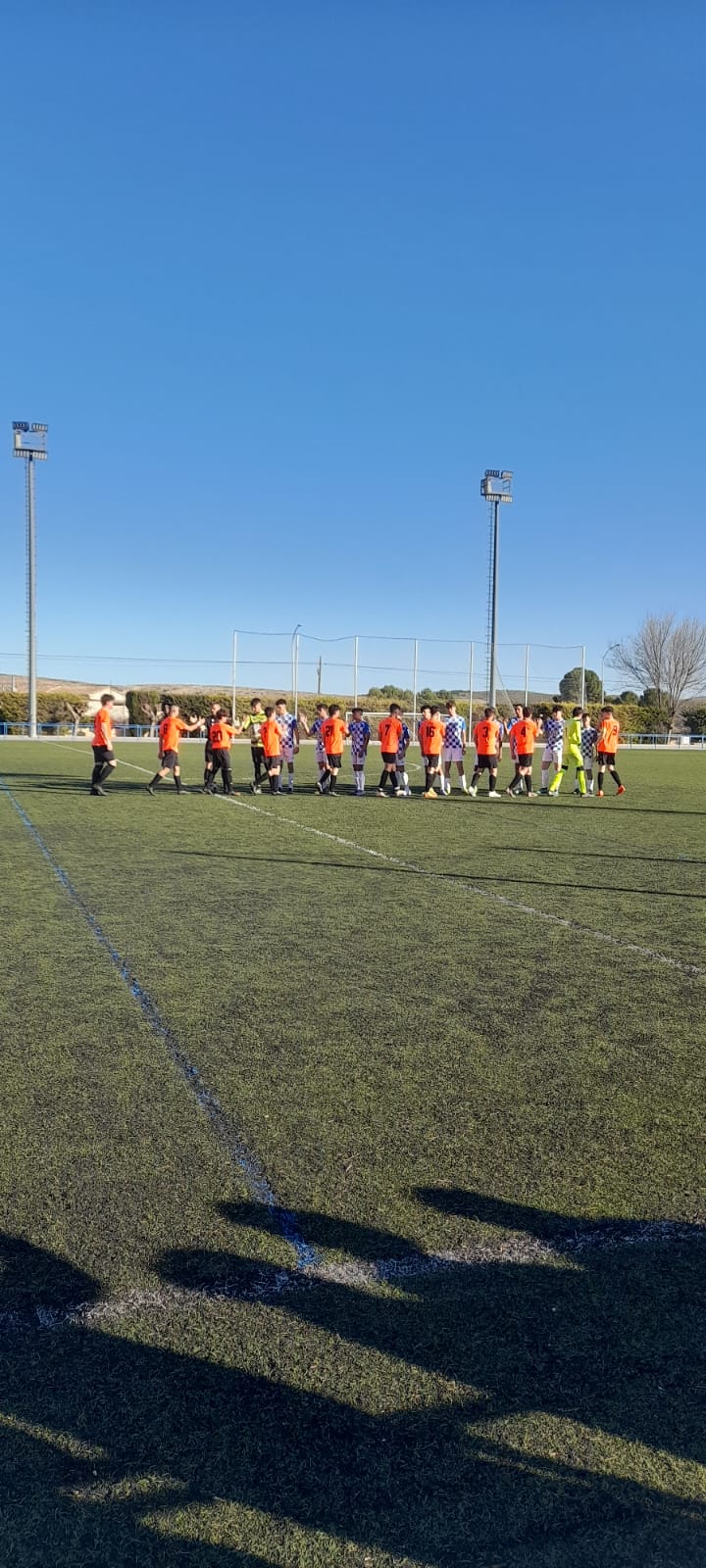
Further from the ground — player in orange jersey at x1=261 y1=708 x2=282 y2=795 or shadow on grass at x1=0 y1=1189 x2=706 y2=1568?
player in orange jersey at x1=261 y1=708 x2=282 y2=795

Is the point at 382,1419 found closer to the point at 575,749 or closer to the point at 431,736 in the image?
the point at 431,736

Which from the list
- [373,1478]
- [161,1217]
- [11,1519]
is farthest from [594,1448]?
[161,1217]

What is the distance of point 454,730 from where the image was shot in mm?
21078

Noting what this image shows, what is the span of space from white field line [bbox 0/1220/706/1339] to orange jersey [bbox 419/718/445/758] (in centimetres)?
1654

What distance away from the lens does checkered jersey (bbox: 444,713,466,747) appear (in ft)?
68.4

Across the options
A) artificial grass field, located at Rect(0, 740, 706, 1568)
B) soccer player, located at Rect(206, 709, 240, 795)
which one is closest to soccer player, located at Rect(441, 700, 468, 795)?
soccer player, located at Rect(206, 709, 240, 795)

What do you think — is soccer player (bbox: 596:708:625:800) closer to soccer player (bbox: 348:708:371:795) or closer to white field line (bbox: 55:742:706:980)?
soccer player (bbox: 348:708:371:795)

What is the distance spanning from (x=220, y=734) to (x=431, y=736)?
391 centimetres

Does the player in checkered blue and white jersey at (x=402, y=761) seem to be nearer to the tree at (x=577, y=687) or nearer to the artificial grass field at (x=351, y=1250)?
the artificial grass field at (x=351, y=1250)

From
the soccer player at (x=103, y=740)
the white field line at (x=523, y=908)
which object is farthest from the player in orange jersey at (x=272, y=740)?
the white field line at (x=523, y=908)

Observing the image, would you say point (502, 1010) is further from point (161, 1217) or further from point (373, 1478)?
point (373, 1478)

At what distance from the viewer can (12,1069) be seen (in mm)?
5020

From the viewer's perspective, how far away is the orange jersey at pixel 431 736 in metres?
19.9

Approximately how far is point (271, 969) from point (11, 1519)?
467 cm
